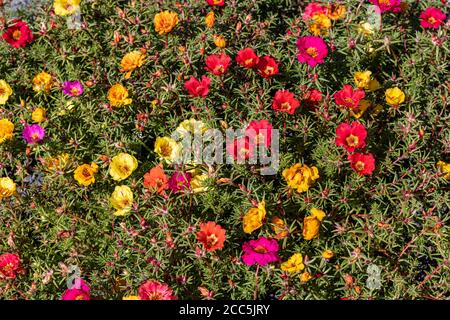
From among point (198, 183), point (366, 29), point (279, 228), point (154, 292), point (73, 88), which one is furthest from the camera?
point (366, 29)

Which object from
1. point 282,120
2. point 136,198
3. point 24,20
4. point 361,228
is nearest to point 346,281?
point 361,228

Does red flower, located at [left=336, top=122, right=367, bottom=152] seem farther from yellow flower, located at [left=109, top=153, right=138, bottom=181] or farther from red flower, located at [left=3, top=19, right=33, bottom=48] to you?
red flower, located at [left=3, top=19, right=33, bottom=48]

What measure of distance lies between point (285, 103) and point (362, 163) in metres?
0.45

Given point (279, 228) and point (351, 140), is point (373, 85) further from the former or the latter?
point (279, 228)

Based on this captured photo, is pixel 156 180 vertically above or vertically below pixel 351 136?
below

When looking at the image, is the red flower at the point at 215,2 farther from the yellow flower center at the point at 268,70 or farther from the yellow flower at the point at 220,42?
the yellow flower center at the point at 268,70

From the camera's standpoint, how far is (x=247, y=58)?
2947 millimetres

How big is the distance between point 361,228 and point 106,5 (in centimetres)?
184

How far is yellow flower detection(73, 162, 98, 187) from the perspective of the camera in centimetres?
294

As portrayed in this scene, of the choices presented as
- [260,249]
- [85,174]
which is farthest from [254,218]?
[85,174]

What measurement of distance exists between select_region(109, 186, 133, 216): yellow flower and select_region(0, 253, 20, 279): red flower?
0.49 metres

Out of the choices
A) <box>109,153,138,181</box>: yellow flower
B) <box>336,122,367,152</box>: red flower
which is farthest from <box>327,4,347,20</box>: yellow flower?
<box>109,153,138,181</box>: yellow flower

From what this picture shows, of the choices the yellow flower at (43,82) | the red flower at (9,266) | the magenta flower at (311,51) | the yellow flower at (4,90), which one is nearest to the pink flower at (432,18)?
the magenta flower at (311,51)

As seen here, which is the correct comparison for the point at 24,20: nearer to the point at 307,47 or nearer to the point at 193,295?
the point at 307,47
